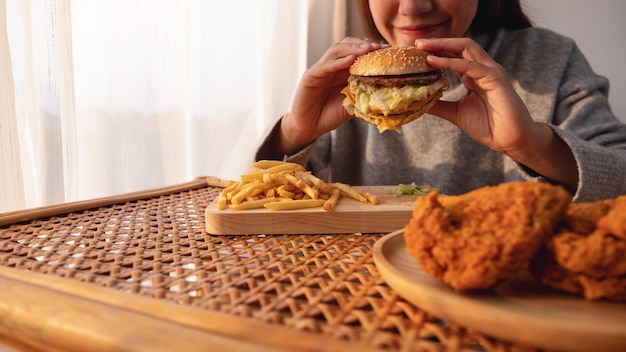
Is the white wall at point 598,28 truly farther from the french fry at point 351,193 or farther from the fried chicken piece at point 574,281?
the fried chicken piece at point 574,281

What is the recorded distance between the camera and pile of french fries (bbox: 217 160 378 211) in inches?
36.5

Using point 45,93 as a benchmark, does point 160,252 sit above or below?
below

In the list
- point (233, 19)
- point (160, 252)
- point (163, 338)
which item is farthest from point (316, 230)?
point (233, 19)

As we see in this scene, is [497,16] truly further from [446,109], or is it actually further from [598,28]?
[446,109]

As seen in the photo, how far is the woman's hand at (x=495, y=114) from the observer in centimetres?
110

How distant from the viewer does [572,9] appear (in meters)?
2.20

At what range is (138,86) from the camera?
1.95m

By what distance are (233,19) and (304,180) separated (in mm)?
1416

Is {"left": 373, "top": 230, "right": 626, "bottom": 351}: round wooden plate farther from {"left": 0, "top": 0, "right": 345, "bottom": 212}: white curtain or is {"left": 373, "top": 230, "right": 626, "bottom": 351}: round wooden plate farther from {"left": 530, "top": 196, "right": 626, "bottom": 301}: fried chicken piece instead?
{"left": 0, "top": 0, "right": 345, "bottom": 212}: white curtain

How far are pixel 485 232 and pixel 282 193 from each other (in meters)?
0.56

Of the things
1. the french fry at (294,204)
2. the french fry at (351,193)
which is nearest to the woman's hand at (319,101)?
the french fry at (351,193)

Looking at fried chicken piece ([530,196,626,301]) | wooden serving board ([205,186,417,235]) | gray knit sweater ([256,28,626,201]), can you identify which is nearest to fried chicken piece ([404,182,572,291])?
fried chicken piece ([530,196,626,301])

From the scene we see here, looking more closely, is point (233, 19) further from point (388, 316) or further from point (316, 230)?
point (388, 316)

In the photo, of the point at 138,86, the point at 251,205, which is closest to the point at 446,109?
the point at 251,205
